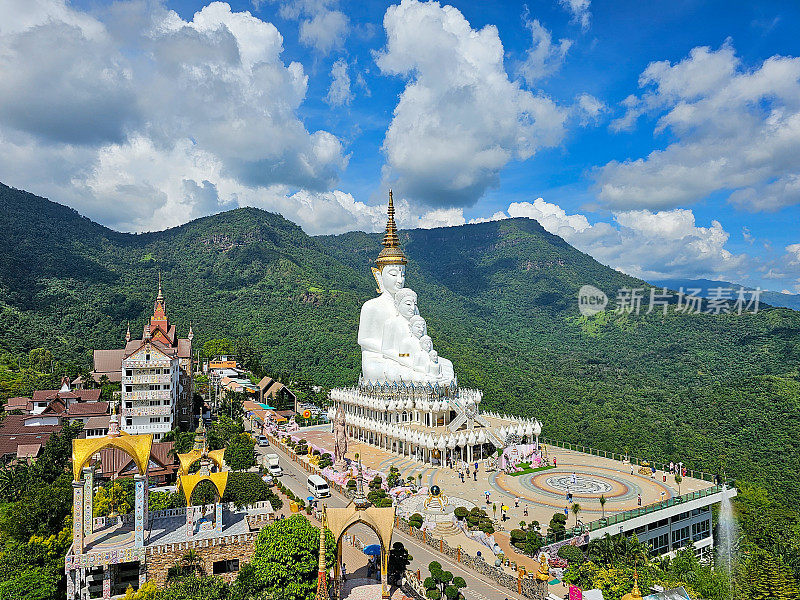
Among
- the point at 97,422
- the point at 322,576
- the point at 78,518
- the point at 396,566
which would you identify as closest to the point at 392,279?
the point at 97,422

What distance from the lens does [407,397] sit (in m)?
44.2

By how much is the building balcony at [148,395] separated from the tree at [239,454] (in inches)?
217

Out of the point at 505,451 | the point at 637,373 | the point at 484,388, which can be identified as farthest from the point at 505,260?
the point at 505,451

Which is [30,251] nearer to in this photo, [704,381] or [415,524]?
[415,524]

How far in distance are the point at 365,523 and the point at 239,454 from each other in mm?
17709

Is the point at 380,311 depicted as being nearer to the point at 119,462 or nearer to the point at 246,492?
the point at 119,462

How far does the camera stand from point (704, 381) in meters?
65.9

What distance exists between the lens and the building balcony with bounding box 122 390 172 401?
3859cm

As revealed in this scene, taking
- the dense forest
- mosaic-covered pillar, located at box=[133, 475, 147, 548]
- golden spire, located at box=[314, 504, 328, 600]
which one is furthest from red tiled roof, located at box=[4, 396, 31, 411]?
golden spire, located at box=[314, 504, 328, 600]

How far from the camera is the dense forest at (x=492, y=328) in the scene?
50.5 meters

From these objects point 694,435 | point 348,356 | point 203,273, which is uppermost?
point 203,273

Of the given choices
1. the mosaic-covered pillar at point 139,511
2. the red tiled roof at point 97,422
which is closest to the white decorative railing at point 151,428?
the red tiled roof at point 97,422

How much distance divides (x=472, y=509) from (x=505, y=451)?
10857mm

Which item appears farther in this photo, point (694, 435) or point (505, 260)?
point (505, 260)
